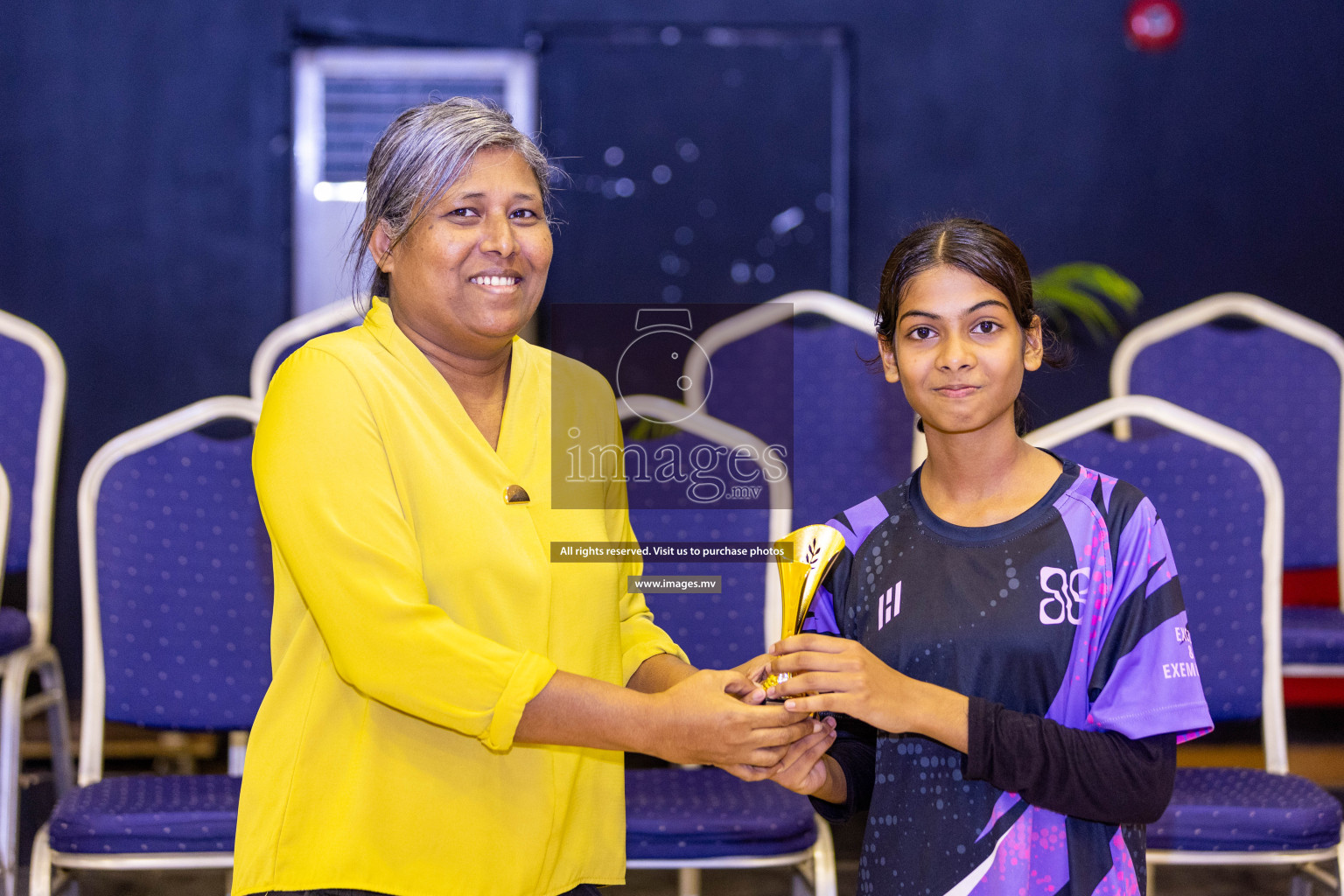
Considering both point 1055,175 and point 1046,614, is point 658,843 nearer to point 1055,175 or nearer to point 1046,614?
point 1046,614

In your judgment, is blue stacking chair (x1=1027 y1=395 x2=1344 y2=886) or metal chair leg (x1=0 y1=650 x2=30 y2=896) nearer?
blue stacking chair (x1=1027 y1=395 x2=1344 y2=886)

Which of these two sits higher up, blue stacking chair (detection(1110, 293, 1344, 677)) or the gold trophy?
blue stacking chair (detection(1110, 293, 1344, 677))

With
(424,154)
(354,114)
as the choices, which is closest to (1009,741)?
(424,154)

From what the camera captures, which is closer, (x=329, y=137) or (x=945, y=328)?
(x=945, y=328)

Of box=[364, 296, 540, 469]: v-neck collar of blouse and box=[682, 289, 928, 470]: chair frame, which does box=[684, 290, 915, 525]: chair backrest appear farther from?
box=[364, 296, 540, 469]: v-neck collar of blouse

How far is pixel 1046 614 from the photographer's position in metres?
1.02

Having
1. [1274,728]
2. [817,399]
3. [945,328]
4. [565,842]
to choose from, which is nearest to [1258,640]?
[1274,728]

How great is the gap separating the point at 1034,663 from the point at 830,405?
4.55 ft

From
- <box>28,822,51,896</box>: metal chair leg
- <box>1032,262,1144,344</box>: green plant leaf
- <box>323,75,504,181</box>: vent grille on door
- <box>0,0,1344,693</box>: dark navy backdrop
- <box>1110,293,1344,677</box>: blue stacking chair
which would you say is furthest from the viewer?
<box>323,75,504,181</box>: vent grille on door

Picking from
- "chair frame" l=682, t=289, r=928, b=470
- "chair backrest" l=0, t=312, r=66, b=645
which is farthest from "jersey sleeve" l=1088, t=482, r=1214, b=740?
"chair backrest" l=0, t=312, r=66, b=645

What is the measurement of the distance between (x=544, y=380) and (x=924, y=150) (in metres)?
3.05

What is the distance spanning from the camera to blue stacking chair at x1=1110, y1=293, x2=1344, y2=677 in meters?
2.63

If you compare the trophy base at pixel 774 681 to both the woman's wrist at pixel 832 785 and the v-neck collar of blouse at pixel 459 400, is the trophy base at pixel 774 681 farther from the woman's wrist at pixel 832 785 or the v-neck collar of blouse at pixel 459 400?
the v-neck collar of blouse at pixel 459 400

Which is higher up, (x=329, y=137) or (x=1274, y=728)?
(x=329, y=137)
